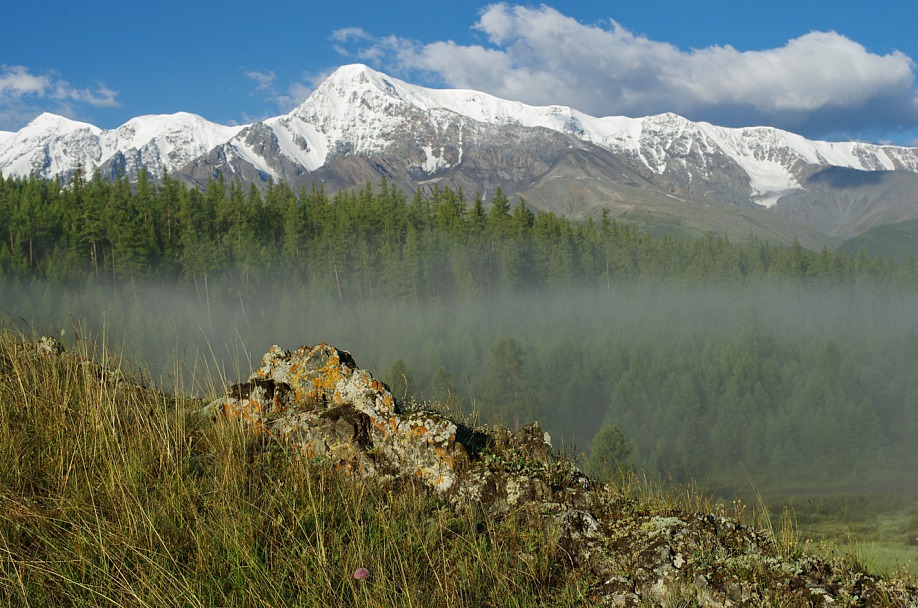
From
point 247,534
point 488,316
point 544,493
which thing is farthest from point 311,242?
point 247,534

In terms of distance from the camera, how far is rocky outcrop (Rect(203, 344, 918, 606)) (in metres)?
3.80

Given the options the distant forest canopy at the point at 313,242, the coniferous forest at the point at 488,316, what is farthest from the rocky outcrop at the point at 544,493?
the distant forest canopy at the point at 313,242

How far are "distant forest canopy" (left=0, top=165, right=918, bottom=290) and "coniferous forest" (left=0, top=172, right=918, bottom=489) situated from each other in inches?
16.9

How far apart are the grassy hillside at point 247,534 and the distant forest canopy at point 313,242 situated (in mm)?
107574

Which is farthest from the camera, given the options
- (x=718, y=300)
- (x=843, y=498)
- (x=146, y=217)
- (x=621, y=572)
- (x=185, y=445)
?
(x=718, y=300)

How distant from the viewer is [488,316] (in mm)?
134000

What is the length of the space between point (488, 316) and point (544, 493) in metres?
129

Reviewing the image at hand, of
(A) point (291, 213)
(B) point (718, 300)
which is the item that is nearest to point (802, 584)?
(A) point (291, 213)

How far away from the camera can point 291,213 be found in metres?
130

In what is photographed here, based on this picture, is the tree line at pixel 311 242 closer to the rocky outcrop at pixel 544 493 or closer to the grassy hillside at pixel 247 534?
the rocky outcrop at pixel 544 493

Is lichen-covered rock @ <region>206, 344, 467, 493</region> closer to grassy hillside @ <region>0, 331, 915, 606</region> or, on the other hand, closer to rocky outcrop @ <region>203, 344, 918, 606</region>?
rocky outcrop @ <region>203, 344, 918, 606</region>

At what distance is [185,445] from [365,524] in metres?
1.80

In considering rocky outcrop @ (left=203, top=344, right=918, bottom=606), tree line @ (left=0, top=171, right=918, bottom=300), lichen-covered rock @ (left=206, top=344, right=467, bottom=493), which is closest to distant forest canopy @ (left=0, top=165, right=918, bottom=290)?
tree line @ (left=0, top=171, right=918, bottom=300)

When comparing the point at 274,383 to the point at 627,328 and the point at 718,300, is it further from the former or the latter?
the point at 718,300
